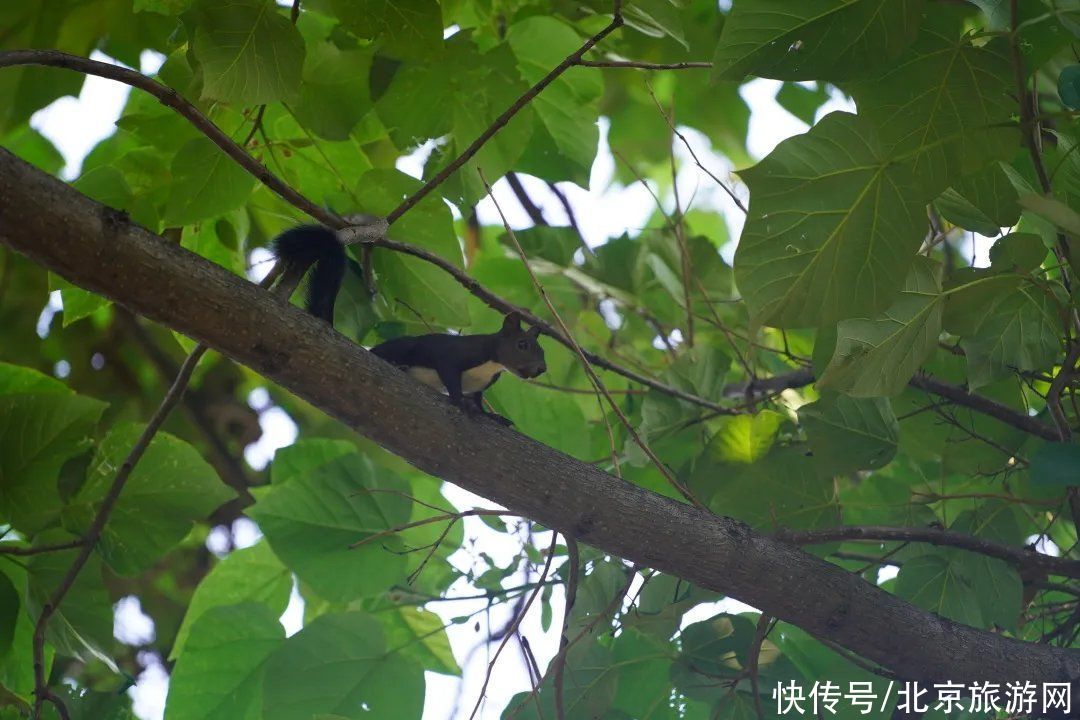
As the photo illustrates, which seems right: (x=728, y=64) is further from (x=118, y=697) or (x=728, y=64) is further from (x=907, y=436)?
(x=118, y=697)

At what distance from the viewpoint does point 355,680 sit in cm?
233

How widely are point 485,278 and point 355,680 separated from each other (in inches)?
55.7

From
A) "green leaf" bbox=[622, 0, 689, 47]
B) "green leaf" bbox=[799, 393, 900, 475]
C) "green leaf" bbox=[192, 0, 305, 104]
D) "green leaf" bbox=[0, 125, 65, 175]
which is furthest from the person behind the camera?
"green leaf" bbox=[0, 125, 65, 175]

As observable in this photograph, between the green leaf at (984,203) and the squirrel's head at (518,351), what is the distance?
140 centimetres

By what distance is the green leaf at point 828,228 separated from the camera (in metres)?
1.67

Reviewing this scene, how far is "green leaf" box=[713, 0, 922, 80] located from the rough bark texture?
77cm

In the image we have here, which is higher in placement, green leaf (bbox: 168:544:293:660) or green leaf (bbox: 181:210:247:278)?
green leaf (bbox: 181:210:247:278)

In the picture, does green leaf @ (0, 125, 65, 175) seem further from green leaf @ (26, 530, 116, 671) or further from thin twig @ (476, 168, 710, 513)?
thin twig @ (476, 168, 710, 513)

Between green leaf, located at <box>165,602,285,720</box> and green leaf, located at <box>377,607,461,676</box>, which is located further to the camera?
green leaf, located at <box>377,607,461,676</box>

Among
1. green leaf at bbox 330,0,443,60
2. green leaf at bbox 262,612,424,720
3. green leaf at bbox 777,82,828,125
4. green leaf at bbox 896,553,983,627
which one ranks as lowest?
green leaf at bbox 262,612,424,720

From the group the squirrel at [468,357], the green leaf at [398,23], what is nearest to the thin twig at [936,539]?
the squirrel at [468,357]

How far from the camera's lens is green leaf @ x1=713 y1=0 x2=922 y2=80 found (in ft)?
5.19

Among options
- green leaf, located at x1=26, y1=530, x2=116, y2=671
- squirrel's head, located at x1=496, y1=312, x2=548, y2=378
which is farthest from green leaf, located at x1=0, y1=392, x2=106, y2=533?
squirrel's head, located at x1=496, y1=312, x2=548, y2=378

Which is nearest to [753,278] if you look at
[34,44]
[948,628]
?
[948,628]
